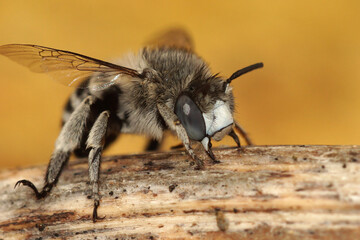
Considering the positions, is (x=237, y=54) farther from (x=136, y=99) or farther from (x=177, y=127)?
(x=177, y=127)

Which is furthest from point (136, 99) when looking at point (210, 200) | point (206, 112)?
point (210, 200)

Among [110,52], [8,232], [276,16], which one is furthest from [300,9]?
[8,232]

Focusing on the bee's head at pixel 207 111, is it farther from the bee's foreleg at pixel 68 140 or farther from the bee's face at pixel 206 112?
the bee's foreleg at pixel 68 140

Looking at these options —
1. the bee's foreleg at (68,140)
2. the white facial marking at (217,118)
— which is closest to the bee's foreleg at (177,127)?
the white facial marking at (217,118)

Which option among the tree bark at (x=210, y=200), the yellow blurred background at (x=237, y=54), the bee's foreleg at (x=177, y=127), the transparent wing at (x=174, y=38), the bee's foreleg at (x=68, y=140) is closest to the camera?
the tree bark at (x=210, y=200)

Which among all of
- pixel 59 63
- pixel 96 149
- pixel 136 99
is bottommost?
pixel 96 149
